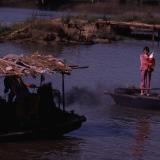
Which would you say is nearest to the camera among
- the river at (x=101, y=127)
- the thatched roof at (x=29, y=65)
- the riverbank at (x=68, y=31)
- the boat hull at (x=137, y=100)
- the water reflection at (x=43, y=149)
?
the water reflection at (x=43, y=149)

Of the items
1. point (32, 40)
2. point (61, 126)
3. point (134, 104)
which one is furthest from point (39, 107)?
point (32, 40)

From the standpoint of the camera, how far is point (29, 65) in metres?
14.1

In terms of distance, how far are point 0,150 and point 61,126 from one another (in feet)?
4.94

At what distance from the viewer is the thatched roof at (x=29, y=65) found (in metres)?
13.7

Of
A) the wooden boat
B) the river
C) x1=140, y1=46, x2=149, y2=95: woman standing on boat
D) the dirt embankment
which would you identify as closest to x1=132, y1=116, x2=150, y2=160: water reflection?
the river

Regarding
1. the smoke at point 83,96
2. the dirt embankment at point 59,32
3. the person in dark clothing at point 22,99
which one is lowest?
the dirt embankment at point 59,32

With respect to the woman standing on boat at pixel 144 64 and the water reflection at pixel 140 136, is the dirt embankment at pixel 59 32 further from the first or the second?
the water reflection at pixel 140 136

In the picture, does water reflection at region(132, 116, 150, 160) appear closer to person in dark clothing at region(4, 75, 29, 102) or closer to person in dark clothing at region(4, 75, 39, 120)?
person in dark clothing at region(4, 75, 39, 120)

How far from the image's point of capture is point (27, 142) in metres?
14.5

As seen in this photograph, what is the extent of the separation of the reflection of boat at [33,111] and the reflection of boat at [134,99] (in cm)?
471

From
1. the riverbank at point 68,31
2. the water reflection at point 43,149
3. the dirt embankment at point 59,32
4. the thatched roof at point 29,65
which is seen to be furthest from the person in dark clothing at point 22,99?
the dirt embankment at point 59,32

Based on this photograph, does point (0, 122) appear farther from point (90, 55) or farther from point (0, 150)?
point (90, 55)

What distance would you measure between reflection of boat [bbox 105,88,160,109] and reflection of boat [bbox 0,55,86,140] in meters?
4.71

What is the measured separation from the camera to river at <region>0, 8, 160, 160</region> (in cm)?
1397
